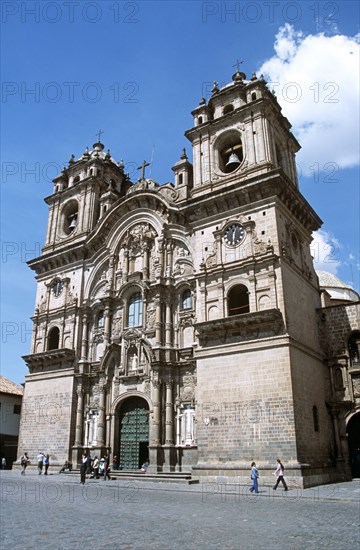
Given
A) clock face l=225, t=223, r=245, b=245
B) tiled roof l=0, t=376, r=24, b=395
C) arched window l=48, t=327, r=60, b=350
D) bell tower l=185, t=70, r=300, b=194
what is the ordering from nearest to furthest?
clock face l=225, t=223, r=245, b=245 < bell tower l=185, t=70, r=300, b=194 < arched window l=48, t=327, r=60, b=350 < tiled roof l=0, t=376, r=24, b=395

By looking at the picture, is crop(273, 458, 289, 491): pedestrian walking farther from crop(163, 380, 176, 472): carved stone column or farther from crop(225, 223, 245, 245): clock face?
crop(225, 223, 245, 245): clock face

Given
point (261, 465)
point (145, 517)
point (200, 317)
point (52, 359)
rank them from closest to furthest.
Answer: point (145, 517) < point (261, 465) < point (200, 317) < point (52, 359)

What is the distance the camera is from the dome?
120 ft

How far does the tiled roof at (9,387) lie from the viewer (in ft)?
130

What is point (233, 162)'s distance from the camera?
87.9ft

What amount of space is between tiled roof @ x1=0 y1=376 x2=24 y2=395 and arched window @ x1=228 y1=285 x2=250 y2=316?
77.0 ft

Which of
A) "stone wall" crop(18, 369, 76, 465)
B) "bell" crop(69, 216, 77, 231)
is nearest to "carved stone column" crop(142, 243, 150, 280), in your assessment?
"stone wall" crop(18, 369, 76, 465)

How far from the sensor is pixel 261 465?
19.6 metres

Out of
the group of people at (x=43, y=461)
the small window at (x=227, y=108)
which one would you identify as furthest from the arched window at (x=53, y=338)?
the small window at (x=227, y=108)

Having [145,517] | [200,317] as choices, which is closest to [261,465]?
[200,317]

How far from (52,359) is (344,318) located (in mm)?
18272

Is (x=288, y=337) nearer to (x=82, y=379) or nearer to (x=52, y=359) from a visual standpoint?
(x=82, y=379)

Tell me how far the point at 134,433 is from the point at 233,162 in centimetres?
1635

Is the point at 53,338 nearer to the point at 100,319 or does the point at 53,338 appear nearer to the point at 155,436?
the point at 100,319
